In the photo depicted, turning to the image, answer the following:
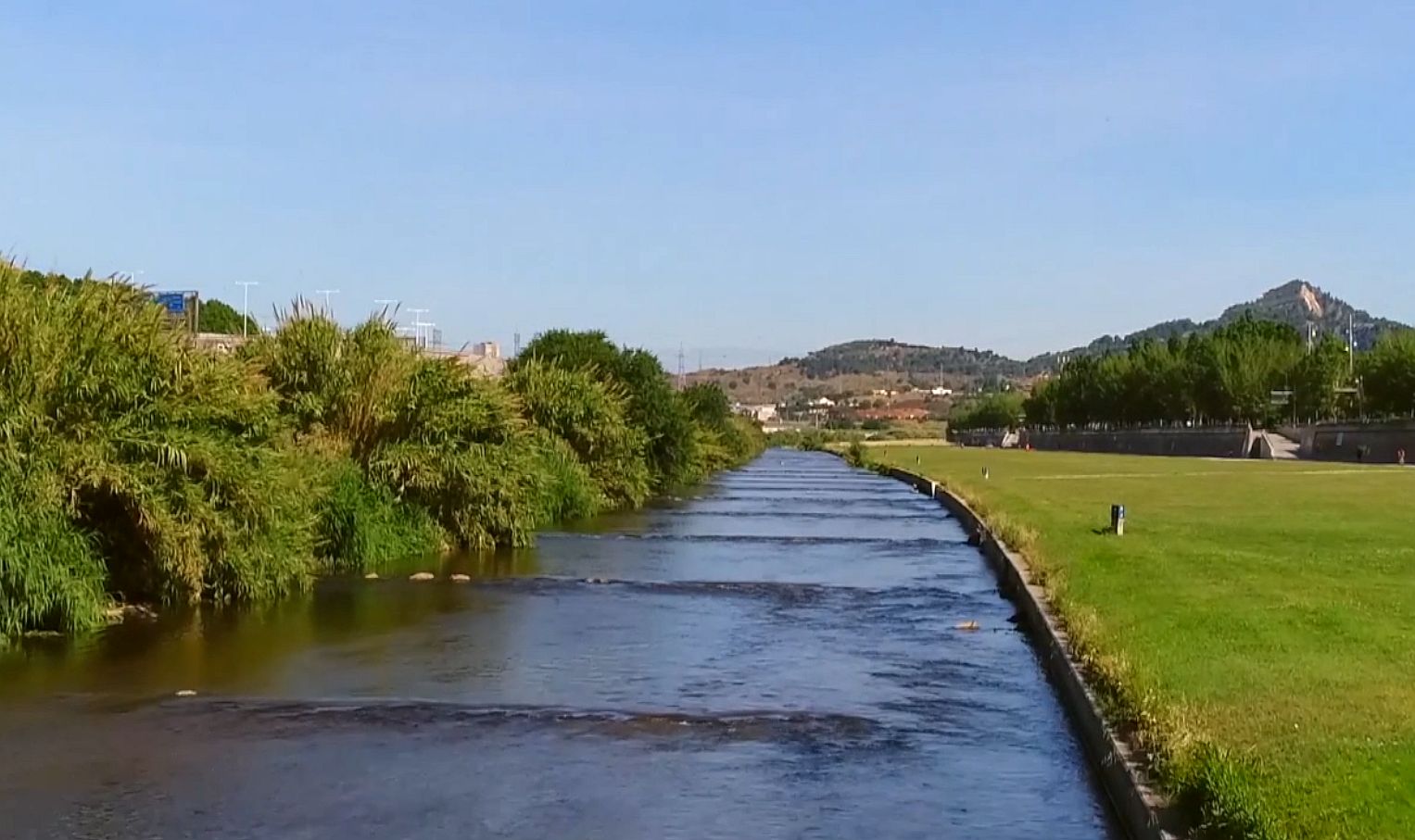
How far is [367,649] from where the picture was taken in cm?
2186

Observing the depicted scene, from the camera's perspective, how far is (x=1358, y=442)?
105125 mm

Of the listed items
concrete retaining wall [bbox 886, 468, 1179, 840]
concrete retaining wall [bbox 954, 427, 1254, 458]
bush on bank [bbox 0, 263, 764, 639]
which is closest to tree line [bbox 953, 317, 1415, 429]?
concrete retaining wall [bbox 954, 427, 1254, 458]

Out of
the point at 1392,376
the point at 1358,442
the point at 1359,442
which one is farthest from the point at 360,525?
the point at 1392,376

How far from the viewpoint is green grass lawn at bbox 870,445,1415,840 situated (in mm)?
10305

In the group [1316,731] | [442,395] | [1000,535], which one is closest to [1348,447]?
[1000,535]

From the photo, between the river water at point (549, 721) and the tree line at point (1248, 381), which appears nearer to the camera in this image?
the river water at point (549, 721)

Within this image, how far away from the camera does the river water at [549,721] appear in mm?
12859

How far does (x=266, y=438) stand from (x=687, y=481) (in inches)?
2203

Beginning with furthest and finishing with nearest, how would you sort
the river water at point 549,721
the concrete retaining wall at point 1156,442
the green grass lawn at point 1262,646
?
1. the concrete retaining wall at point 1156,442
2. the river water at point 549,721
3. the green grass lawn at point 1262,646

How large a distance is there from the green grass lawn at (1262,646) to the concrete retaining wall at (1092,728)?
23cm

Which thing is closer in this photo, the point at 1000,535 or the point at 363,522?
the point at 363,522

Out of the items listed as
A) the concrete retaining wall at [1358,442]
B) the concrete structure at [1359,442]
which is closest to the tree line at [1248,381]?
the concrete structure at [1359,442]

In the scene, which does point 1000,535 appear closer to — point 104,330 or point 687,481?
point 104,330

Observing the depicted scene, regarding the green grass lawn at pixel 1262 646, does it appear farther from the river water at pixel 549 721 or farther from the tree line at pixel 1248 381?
the tree line at pixel 1248 381
